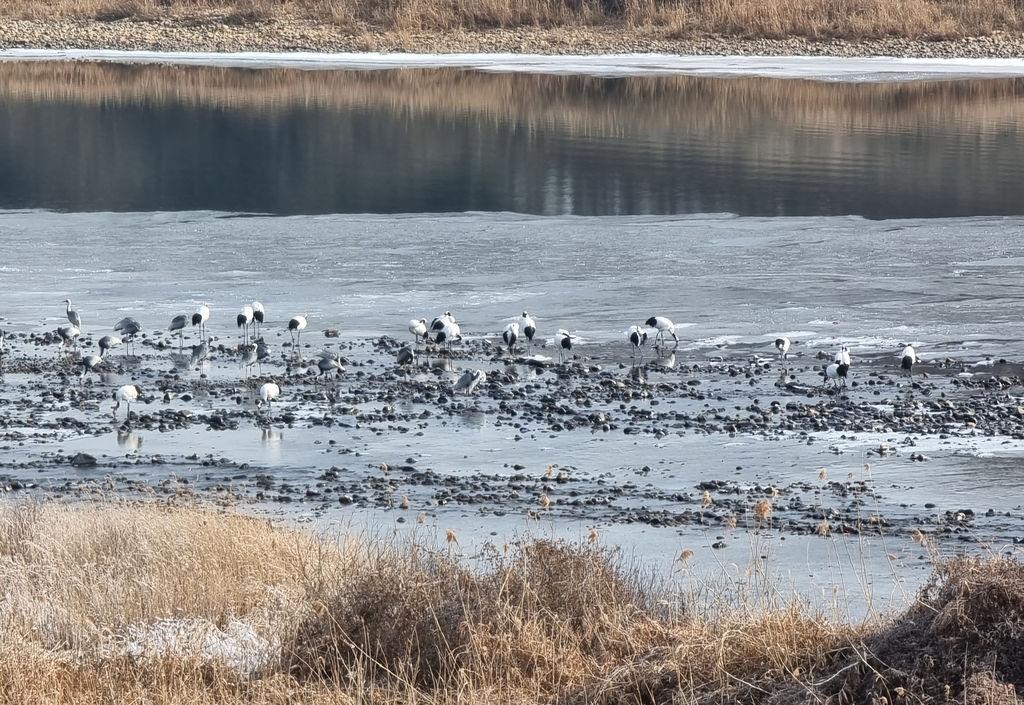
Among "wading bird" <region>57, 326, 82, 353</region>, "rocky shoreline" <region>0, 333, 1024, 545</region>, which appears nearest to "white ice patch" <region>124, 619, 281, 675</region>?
"rocky shoreline" <region>0, 333, 1024, 545</region>

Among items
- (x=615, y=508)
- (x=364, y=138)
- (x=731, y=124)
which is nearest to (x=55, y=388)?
(x=615, y=508)

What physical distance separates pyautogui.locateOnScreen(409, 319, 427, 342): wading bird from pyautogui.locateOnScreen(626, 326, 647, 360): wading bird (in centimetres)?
208

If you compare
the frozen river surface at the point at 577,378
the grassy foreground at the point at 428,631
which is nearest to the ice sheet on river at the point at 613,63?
the frozen river surface at the point at 577,378

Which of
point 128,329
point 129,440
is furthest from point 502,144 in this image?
point 129,440

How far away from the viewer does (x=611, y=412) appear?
486 inches

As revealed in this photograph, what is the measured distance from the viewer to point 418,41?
49938mm

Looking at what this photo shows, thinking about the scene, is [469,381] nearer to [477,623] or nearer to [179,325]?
[179,325]

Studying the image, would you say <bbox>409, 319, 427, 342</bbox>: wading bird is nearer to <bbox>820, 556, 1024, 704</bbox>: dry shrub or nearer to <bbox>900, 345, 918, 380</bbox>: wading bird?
<bbox>900, 345, 918, 380</bbox>: wading bird

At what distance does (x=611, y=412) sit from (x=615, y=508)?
2.57 metres

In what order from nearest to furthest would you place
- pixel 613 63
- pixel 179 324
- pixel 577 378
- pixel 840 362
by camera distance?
pixel 840 362 < pixel 577 378 < pixel 179 324 < pixel 613 63

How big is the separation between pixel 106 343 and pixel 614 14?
41.1 metres

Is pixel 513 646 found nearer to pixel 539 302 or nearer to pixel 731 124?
pixel 539 302

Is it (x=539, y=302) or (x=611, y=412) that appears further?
(x=539, y=302)

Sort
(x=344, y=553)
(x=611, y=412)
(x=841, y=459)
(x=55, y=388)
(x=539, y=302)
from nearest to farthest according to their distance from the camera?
(x=344, y=553)
(x=841, y=459)
(x=611, y=412)
(x=55, y=388)
(x=539, y=302)
